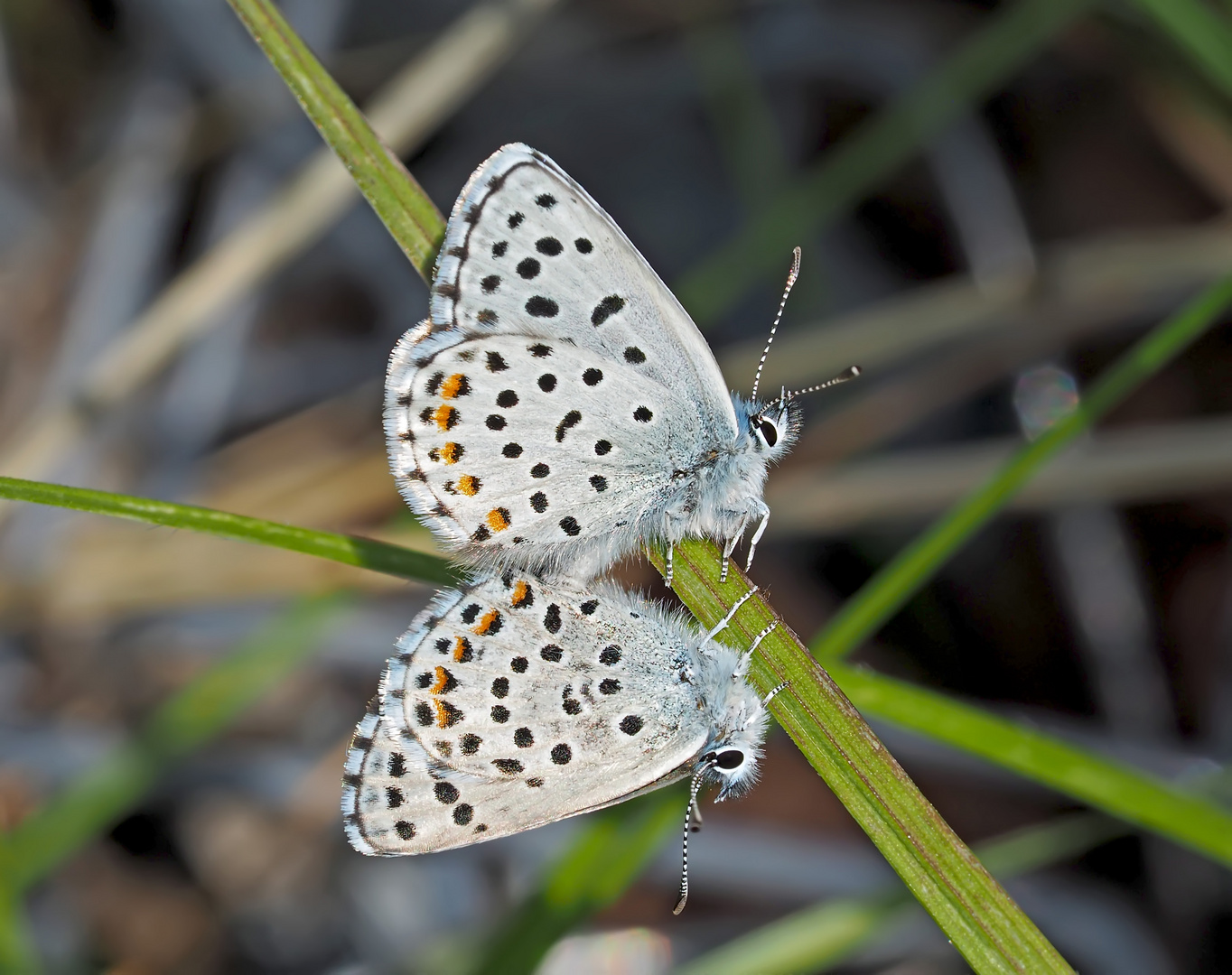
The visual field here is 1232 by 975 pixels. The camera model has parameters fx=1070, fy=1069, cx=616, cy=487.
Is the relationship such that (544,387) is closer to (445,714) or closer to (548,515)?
(548,515)

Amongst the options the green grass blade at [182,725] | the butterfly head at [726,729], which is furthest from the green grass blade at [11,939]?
the butterfly head at [726,729]

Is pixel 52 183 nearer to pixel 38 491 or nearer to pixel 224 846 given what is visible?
pixel 224 846

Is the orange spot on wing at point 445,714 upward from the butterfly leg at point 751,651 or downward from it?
upward

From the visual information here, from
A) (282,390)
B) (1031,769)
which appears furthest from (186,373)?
(1031,769)

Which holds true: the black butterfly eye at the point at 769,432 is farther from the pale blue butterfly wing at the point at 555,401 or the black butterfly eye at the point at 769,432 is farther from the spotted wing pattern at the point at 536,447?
the spotted wing pattern at the point at 536,447

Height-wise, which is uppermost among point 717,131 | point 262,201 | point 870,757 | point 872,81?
point 262,201

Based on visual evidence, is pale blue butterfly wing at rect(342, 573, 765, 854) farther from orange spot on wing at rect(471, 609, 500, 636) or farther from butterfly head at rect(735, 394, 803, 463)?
butterfly head at rect(735, 394, 803, 463)
